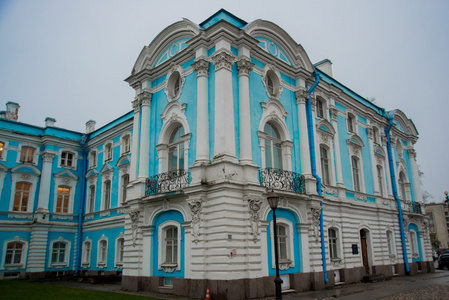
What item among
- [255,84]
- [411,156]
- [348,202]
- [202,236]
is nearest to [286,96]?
[255,84]

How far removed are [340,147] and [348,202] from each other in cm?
321

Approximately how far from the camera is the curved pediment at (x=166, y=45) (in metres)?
16.3

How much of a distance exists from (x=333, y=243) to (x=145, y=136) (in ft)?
34.4

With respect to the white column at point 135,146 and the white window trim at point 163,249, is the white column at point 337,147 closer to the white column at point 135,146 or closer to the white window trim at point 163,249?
the white window trim at point 163,249

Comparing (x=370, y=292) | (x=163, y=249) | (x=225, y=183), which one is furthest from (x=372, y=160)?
(x=163, y=249)

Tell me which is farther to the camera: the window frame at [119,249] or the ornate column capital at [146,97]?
the window frame at [119,249]

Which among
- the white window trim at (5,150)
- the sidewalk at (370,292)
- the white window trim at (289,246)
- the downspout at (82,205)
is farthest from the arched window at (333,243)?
the white window trim at (5,150)

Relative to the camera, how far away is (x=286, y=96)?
1734 centimetres

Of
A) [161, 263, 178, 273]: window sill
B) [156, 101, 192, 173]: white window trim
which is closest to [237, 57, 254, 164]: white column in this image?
[156, 101, 192, 173]: white window trim

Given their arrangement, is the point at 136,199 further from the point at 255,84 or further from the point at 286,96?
the point at 286,96

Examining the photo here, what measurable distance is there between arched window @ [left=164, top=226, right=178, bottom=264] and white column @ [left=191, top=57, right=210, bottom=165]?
331 cm

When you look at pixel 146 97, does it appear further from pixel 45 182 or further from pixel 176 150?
pixel 45 182

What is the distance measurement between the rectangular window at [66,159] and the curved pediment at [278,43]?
18.1 meters

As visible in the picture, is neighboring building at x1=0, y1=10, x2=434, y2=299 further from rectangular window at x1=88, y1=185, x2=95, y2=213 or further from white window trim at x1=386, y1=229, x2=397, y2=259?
rectangular window at x1=88, y1=185, x2=95, y2=213
